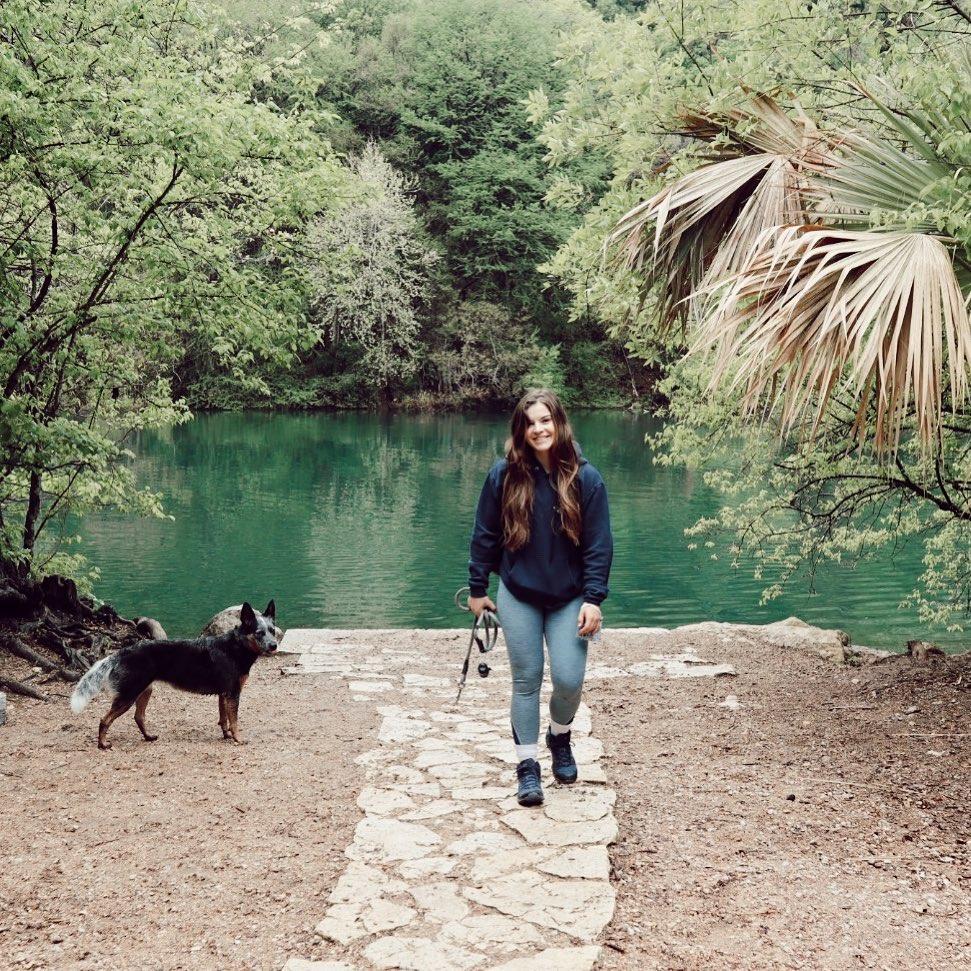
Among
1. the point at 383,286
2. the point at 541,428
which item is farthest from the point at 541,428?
the point at 383,286

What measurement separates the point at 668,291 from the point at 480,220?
44.6 meters

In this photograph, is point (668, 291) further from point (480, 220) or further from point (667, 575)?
point (480, 220)

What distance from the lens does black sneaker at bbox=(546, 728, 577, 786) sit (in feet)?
17.4

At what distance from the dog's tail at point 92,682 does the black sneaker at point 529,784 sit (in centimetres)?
266

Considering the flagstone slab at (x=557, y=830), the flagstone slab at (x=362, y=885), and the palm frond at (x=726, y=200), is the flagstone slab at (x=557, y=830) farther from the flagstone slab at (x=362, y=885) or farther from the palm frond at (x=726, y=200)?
the palm frond at (x=726, y=200)

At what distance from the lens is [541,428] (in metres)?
4.80

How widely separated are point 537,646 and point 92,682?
287 centimetres

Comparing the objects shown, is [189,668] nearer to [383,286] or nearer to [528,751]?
[528,751]

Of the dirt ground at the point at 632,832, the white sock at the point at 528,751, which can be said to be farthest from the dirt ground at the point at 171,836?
the white sock at the point at 528,751

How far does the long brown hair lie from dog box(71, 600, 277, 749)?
2140 mm

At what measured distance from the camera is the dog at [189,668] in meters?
6.21

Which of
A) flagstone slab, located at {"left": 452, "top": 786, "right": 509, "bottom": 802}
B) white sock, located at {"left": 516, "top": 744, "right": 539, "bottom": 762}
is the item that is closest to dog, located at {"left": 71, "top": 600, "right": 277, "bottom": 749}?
flagstone slab, located at {"left": 452, "top": 786, "right": 509, "bottom": 802}

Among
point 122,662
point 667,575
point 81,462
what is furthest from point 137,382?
point 667,575

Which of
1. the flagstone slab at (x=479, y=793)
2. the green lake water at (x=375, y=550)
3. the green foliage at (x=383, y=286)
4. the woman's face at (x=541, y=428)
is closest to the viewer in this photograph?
the woman's face at (x=541, y=428)
